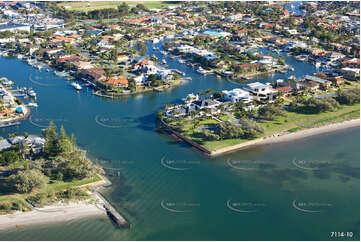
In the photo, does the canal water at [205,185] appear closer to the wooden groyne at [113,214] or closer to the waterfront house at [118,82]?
the wooden groyne at [113,214]

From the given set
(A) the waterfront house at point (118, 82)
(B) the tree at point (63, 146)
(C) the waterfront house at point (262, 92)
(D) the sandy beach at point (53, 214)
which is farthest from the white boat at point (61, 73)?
(D) the sandy beach at point (53, 214)

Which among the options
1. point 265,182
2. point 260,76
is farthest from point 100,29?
point 265,182

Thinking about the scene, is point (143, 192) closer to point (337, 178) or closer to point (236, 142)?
point (236, 142)

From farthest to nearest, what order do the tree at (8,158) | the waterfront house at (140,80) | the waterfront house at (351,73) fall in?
1. the waterfront house at (351,73)
2. the waterfront house at (140,80)
3. the tree at (8,158)
